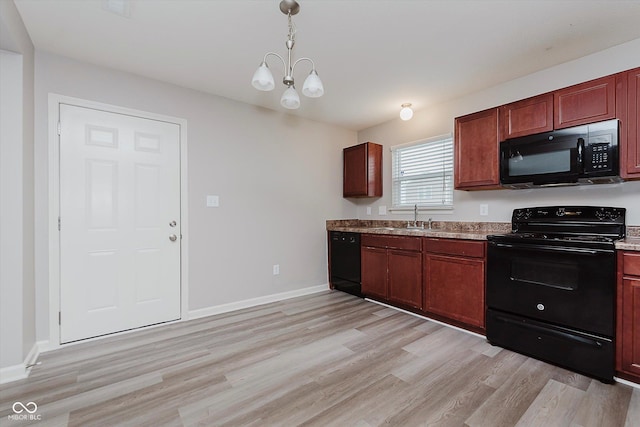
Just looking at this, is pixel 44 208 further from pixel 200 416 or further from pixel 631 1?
pixel 631 1

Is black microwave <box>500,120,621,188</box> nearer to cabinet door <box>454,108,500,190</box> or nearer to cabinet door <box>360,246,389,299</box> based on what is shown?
cabinet door <box>454,108,500,190</box>

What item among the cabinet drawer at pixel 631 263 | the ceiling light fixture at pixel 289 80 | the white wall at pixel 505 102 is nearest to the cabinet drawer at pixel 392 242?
the white wall at pixel 505 102

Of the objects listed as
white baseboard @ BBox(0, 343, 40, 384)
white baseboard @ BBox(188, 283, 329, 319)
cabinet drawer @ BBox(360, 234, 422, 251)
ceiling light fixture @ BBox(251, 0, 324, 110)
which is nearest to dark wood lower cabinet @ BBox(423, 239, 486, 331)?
cabinet drawer @ BBox(360, 234, 422, 251)

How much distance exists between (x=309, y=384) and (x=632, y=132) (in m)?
2.87

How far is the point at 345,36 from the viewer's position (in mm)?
2234

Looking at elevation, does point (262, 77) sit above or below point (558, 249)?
above

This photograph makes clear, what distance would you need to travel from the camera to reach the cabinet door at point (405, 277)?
3086 millimetres

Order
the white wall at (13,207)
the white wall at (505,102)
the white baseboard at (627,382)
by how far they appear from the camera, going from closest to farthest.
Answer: the white baseboard at (627,382) → the white wall at (13,207) → the white wall at (505,102)

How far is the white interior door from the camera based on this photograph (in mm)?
2545

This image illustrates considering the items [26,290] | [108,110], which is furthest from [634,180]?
[26,290]

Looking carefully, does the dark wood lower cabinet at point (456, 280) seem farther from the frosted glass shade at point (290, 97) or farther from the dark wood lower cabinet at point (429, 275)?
the frosted glass shade at point (290, 97)

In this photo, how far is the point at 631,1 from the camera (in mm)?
1852


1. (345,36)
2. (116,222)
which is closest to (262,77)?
(345,36)

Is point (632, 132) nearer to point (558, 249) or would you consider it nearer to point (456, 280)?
point (558, 249)
